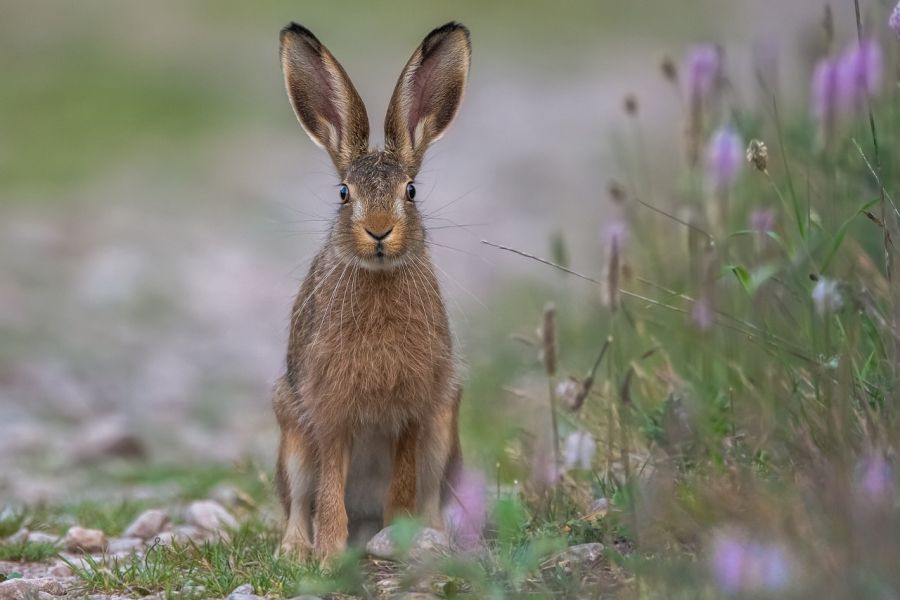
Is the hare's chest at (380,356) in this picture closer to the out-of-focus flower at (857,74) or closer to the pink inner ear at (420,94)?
the pink inner ear at (420,94)

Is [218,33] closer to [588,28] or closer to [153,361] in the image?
[588,28]

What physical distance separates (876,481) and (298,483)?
92.2 inches

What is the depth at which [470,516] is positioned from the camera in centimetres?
434

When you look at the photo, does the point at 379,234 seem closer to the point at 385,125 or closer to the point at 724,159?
the point at 385,125

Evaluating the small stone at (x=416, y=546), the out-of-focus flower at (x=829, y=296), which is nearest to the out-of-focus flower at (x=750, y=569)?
the out-of-focus flower at (x=829, y=296)

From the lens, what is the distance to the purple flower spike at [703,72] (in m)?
5.25

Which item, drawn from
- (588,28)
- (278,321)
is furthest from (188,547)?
(588,28)

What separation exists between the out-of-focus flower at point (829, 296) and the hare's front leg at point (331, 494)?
1709 mm

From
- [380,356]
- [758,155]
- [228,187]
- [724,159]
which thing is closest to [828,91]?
[724,159]

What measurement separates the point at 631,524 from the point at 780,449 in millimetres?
553

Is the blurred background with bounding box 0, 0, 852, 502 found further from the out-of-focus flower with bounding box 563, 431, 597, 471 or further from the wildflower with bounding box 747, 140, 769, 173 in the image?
the wildflower with bounding box 747, 140, 769, 173

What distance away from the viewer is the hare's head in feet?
15.6

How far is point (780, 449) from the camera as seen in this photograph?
3.89m

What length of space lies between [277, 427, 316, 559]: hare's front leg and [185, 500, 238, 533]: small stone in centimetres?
46
